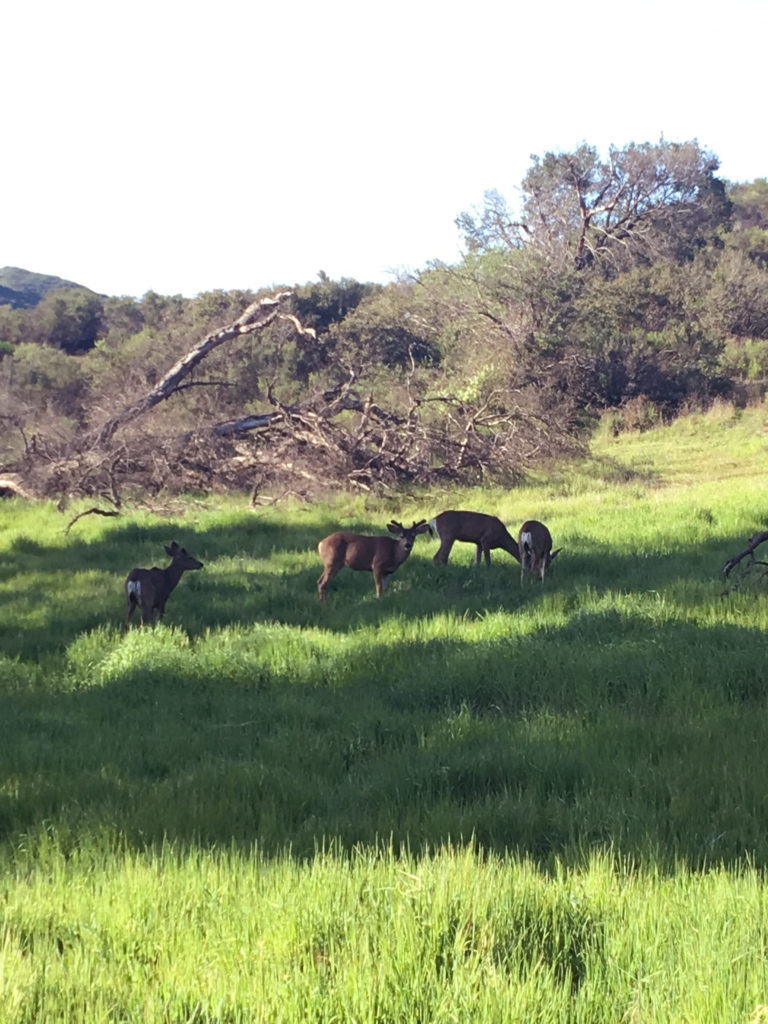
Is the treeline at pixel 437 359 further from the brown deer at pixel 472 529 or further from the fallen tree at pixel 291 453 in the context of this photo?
the brown deer at pixel 472 529

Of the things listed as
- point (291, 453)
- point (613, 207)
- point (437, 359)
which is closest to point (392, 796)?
point (291, 453)

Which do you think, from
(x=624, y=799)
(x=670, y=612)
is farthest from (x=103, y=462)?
(x=624, y=799)

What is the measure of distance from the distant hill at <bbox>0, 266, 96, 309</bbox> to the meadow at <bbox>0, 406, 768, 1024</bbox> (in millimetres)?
72076

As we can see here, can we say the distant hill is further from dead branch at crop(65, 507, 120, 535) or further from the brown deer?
the brown deer

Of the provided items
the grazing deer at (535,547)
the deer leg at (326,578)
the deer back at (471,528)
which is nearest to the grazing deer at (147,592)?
the deer leg at (326,578)

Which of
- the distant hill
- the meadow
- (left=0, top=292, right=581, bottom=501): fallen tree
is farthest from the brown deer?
the distant hill

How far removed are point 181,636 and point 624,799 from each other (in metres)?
5.34

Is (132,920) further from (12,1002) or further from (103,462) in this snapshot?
(103,462)

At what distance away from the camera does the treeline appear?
793 inches

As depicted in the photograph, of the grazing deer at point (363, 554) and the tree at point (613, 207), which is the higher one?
the tree at point (613, 207)

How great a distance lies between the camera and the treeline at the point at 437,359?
66.1 feet

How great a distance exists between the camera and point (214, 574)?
488 inches

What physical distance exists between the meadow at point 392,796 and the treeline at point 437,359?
7.72m

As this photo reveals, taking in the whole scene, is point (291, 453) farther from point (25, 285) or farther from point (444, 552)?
point (25, 285)
